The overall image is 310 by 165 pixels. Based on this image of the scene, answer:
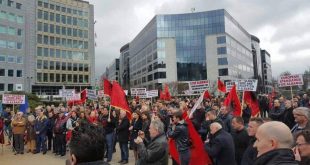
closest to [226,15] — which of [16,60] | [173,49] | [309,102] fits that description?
[173,49]

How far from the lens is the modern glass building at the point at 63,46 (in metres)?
78.0

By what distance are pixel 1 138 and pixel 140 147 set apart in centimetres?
1220

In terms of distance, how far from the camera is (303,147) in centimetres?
422

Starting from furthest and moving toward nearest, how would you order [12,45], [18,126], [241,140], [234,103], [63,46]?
1. [63,46]
2. [12,45]
3. [18,126]
4. [234,103]
5. [241,140]

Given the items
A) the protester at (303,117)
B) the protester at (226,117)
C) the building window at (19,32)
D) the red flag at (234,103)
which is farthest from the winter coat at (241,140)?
the building window at (19,32)

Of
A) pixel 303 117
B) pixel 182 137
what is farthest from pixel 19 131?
pixel 303 117

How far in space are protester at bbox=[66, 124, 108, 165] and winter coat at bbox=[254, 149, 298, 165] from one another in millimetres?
1509

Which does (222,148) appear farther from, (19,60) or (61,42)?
(61,42)

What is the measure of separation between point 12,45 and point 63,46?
43.4 ft

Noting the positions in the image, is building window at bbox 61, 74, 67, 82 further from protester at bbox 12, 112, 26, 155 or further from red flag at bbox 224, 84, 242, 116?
red flag at bbox 224, 84, 242, 116

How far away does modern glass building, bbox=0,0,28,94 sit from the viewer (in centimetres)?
7031

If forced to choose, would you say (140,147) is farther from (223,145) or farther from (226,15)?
(226,15)

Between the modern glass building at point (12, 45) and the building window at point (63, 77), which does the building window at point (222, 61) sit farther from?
the modern glass building at point (12, 45)

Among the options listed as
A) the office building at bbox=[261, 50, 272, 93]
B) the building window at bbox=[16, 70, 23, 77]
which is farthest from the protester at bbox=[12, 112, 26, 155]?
the office building at bbox=[261, 50, 272, 93]
